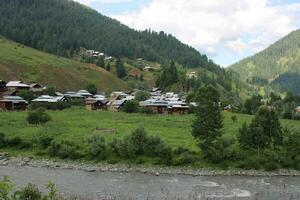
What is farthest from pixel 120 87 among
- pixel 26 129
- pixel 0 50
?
pixel 26 129

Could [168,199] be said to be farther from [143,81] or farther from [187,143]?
[143,81]

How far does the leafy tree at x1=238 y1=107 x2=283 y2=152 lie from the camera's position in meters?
65.6

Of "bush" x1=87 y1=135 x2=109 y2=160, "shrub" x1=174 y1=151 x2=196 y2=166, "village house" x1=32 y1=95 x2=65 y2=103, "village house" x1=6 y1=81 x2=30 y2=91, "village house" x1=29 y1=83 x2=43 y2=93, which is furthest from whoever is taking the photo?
"village house" x1=29 y1=83 x2=43 y2=93

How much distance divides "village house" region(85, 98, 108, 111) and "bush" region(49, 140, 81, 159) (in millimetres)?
47060

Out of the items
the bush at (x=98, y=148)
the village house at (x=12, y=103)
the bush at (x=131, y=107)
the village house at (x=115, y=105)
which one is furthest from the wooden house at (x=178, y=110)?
the bush at (x=98, y=148)

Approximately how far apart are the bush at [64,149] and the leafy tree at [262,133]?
82.3 ft

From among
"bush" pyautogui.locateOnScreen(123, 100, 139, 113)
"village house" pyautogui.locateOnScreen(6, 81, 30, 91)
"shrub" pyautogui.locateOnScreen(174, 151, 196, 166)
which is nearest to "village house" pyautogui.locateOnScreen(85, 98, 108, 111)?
"bush" pyautogui.locateOnScreen(123, 100, 139, 113)

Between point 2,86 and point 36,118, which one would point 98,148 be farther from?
point 2,86

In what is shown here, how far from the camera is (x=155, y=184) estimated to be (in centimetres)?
5003

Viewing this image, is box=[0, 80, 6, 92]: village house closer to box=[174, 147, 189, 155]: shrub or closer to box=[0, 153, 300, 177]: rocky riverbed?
box=[0, 153, 300, 177]: rocky riverbed

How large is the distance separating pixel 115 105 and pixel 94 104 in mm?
6360

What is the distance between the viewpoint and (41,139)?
228ft

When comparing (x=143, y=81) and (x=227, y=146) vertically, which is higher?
(x=143, y=81)

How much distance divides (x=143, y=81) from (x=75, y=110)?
88.2 metres
